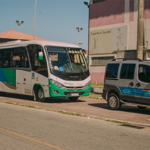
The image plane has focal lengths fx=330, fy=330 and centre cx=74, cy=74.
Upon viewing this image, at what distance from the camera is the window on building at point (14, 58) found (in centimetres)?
1896

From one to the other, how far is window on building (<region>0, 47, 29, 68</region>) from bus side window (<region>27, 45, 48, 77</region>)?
57cm

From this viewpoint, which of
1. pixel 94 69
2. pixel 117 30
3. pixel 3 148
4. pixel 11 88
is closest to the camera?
pixel 3 148

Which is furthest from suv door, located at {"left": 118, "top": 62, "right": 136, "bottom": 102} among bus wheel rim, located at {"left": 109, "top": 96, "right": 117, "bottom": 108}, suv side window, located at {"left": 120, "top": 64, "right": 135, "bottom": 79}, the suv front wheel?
bus wheel rim, located at {"left": 109, "top": 96, "right": 117, "bottom": 108}

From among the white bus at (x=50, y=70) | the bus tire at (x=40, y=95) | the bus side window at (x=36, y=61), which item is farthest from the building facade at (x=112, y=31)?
the bus tire at (x=40, y=95)

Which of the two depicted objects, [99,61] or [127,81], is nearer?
[127,81]

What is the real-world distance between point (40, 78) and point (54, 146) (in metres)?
10.7

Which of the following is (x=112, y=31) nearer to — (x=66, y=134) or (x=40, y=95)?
(x=40, y=95)

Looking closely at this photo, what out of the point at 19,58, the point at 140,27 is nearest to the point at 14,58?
the point at 19,58

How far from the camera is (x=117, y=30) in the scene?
130 ft

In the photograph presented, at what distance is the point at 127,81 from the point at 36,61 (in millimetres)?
6211

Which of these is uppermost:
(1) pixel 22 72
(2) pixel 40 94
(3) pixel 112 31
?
(3) pixel 112 31

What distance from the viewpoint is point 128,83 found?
13328 mm

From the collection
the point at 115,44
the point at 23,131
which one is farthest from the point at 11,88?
the point at 115,44

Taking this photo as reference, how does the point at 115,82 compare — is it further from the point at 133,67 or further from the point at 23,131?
the point at 23,131
